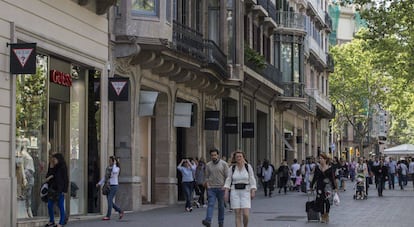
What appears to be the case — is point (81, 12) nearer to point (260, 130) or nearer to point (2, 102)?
point (2, 102)

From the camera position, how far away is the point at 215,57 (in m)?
30.5

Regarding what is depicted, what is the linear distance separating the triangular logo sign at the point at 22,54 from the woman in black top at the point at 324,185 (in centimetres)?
770

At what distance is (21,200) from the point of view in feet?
58.7

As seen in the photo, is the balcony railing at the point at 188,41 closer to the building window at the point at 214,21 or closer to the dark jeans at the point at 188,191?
the building window at the point at 214,21

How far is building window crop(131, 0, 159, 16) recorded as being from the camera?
2319 centimetres

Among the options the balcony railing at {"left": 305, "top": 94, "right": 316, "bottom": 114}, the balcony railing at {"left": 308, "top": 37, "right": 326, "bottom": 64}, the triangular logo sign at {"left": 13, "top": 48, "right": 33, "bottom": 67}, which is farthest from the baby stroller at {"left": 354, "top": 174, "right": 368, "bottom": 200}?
the balcony railing at {"left": 308, "top": 37, "right": 326, "bottom": 64}

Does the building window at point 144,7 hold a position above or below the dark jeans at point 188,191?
above

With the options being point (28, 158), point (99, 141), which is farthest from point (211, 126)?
point (28, 158)

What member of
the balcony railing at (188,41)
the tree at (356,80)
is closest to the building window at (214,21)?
the balcony railing at (188,41)

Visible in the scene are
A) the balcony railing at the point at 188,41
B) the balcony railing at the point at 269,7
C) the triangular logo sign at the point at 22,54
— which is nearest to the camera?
the triangular logo sign at the point at 22,54

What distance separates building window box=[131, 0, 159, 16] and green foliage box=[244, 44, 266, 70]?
45.1ft

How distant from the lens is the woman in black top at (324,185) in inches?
790

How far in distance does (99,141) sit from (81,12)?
354 centimetres

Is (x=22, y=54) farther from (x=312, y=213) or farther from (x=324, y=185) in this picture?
(x=312, y=213)
